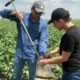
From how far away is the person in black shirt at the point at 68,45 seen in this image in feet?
11.0

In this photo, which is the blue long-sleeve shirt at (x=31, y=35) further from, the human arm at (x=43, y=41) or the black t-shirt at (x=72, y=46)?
the black t-shirt at (x=72, y=46)

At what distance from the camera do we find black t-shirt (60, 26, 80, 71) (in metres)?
3.35

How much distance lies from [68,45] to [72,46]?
0.17 ft

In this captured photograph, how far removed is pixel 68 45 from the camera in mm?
3367

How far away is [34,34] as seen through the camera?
461 centimetres

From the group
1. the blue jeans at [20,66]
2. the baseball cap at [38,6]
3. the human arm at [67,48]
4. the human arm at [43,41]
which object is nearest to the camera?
the human arm at [67,48]

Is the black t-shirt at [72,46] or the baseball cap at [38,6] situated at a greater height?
the baseball cap at [38,6]

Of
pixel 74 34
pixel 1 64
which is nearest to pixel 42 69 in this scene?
pixel 74 34

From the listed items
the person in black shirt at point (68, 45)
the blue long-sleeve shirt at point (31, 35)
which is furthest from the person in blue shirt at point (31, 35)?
the person in black shirt at point (68, 45)

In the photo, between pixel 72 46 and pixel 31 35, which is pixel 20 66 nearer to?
pixel 31 35

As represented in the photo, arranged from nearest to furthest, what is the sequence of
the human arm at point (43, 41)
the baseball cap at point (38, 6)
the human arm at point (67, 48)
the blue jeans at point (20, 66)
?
1. the human arm at point (67, 48)
2. the baseball cap at point (38, 6)
3. the human arm at point (43, 41)
4. the blue jeans at point (20, 66)

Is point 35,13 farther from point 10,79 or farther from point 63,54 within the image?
point 10,79

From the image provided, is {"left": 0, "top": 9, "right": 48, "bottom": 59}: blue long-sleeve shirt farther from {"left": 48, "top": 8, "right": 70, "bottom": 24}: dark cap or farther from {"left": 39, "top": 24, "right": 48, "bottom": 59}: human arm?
{"left": 48, "top": 8, "right": 70, "bottom": 24}: dark cap

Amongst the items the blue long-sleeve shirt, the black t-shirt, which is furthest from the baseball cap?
the black t-shirt
